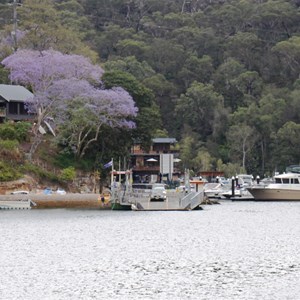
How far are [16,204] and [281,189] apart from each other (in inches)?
1230

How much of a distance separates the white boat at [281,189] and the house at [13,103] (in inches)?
→ 928

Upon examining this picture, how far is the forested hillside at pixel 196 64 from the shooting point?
387ft

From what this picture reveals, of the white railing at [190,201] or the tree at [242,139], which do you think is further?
the tree at [242,139]

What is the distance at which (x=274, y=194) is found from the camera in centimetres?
10494

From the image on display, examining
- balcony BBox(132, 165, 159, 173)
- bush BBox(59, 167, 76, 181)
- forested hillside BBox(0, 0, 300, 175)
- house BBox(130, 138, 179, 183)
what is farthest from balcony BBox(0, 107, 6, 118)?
balcony BBox(132, 165, 159, 173)

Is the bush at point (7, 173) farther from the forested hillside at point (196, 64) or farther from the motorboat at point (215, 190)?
the motorboat at point (215, 190)

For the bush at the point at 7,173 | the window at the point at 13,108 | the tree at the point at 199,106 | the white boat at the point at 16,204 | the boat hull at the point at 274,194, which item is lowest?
the white boat at the point at 16,204

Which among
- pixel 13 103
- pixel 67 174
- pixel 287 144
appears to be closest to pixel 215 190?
pixel 67 174

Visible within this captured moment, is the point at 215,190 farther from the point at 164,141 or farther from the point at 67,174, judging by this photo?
the point at 67,174

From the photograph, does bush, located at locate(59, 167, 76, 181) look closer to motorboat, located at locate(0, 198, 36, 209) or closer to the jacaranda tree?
the jacaranda tree

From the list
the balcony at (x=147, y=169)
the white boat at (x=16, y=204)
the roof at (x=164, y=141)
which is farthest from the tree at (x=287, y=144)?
the white boat at (x=16, y=204)

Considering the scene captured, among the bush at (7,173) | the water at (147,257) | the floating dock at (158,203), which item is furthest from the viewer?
the bush at (7,173)

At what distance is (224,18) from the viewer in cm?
16750

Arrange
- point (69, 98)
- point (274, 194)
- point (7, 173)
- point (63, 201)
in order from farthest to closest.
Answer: point (274, 194) → point (69, 98) → point (7, 173) → point (63, 201)
